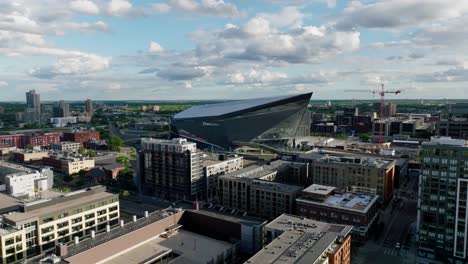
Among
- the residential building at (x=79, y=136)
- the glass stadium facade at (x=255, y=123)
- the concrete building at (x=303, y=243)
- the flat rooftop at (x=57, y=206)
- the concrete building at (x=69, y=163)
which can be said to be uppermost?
the glass stadium facade at (x=255, y=123)

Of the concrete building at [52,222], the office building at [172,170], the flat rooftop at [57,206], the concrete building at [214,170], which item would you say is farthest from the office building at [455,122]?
the flat rooftop at [57,206]

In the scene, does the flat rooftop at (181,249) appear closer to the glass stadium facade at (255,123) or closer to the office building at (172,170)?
the office building at (172,170)

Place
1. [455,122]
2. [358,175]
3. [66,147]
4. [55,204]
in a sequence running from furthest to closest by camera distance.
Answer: [66,147], [455,122], [358,175], [55,204]

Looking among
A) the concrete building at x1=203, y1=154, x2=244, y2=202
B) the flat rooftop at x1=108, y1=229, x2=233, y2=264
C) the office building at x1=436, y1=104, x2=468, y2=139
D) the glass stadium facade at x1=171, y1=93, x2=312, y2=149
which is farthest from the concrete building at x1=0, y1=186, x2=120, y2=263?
the office building at x1=436, y1=104, x2=468, y2=139

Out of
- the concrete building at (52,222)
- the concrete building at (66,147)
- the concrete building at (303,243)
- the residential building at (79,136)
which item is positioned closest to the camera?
the concrete building at (303,243)

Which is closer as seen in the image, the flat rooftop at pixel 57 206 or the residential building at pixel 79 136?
the flat rooftop at pixel 57 206

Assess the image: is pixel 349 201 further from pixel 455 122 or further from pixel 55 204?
pixel 455 122

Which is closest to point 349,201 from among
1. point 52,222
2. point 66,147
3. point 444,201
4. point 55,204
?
point 444,201

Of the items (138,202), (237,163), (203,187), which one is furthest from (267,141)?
(138,202)
